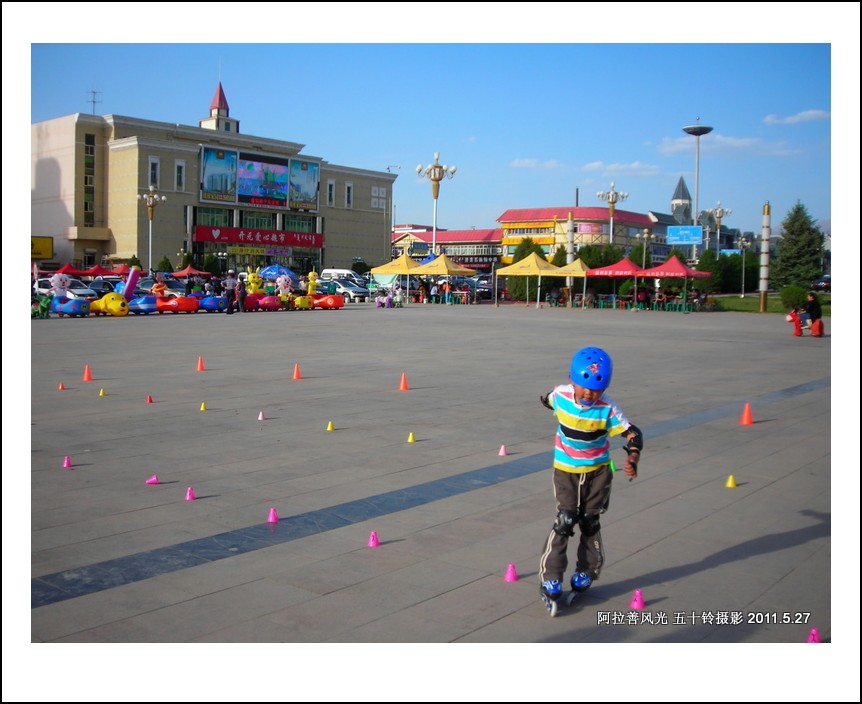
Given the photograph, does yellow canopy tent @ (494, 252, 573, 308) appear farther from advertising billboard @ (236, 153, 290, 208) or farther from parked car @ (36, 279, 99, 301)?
advertising billboard @ (236, 153, 290, 208)

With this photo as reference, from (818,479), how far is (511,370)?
8.17 meters

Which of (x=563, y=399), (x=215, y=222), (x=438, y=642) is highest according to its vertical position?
(x=215, y=222)

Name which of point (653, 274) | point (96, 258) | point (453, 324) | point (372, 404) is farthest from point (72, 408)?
point (96, 258)

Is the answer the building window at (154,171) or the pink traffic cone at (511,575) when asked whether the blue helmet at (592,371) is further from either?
the building window at (154,171)

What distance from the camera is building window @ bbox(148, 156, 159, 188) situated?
247ft

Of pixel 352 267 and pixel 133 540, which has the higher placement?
pixel 352 267

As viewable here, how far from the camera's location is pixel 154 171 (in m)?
75.7

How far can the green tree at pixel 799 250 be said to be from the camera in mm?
60906

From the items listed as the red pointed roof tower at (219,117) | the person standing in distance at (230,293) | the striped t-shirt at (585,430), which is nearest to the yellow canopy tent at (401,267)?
the person standing in distance at (230,293)

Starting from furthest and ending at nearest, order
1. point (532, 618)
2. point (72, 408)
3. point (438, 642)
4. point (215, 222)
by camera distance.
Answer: point (215, 222) < point (72, 408) < point (532, 618) < point (438, 642)

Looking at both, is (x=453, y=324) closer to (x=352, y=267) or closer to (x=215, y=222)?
(x=215, y=222)

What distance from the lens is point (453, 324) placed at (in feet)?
95.8

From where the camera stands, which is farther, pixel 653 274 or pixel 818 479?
pixel 653 274

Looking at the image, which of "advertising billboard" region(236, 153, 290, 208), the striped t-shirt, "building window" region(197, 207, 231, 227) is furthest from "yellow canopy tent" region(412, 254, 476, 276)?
"advertising billboard" region(236, 153, 290, 208)
